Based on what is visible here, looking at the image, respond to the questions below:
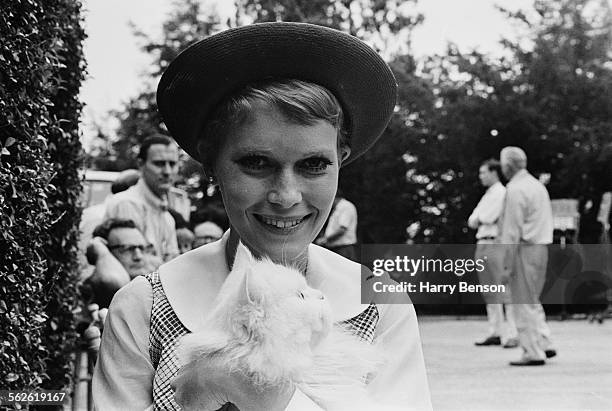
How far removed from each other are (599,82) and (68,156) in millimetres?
12032

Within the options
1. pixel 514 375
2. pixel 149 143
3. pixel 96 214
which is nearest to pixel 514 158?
pixel 514 375

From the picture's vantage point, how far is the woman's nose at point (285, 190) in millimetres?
1637

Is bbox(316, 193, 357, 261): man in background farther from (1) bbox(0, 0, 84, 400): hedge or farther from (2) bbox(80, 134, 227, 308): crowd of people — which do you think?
(1) bbox(0, 0, 84, 400): hedge

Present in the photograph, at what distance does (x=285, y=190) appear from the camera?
1.64m

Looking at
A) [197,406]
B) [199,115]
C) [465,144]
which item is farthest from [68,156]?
[465,144]

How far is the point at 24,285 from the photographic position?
2.68m

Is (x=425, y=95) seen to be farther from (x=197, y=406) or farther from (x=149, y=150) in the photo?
(x=197, y=406)

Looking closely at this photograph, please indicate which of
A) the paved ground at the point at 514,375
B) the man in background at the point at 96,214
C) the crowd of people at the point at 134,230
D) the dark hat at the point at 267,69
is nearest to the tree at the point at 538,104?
the paved ground at the point at 514,375

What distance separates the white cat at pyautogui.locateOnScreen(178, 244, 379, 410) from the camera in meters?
1.29

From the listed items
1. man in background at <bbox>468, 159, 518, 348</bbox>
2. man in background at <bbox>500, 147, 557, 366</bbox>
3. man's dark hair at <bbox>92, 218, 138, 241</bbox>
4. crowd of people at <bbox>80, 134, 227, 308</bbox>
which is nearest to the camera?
crowd of people at <bbox>80, 134, 227, 308</bbox>

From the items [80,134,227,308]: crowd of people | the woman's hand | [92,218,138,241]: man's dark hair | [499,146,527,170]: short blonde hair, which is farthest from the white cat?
[499,146,527,170]: short blonde hair

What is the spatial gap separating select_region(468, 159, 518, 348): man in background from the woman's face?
639 cm

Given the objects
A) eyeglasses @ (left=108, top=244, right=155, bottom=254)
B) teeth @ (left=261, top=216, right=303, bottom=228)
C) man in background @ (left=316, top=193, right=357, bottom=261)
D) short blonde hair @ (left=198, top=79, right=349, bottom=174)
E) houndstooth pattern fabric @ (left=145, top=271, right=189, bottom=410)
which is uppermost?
short blonde hair @ (left=198, top=79, right=349, bottom=174)

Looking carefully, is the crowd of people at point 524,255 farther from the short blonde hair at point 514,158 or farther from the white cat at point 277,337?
the white cat at point 277,337
